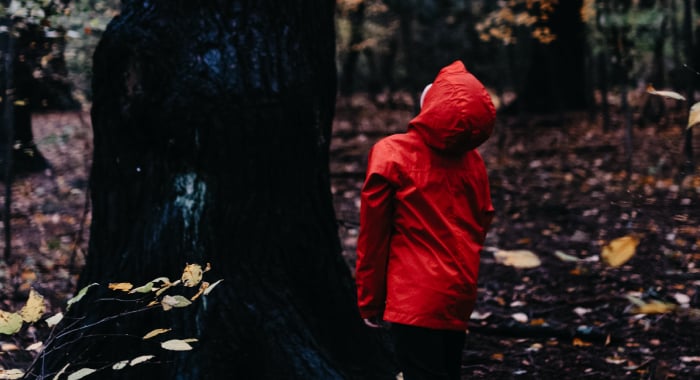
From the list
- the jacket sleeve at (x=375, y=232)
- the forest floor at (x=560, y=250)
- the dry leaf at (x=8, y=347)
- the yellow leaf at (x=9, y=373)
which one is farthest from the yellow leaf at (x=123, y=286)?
the dry leaf at (x=8, y=347)

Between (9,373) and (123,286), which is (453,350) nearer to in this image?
(123,286)

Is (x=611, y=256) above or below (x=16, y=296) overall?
above

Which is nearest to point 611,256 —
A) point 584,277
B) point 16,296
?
point 584,277

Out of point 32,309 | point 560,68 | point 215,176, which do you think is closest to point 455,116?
point 215,176

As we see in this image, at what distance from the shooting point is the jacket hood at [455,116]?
248cm

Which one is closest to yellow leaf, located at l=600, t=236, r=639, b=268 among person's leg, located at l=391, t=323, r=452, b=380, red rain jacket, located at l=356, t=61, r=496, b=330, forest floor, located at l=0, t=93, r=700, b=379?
forest floor, located at l=0, t=93, r=700, b=379

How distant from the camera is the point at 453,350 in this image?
9.09 feet

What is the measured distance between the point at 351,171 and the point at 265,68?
23.5 ft

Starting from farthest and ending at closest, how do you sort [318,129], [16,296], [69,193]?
1. [69,193]
2. [16,296]
3. [318,129]

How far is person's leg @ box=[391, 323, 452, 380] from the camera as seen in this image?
8.46 feet

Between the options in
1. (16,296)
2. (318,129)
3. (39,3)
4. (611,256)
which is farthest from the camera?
(16,296)

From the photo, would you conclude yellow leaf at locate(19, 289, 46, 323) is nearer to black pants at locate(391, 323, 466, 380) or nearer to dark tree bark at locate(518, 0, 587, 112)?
black pants at locate(391, 323, 466, 380)

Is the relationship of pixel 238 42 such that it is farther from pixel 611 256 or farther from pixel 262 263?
pixel 611 256

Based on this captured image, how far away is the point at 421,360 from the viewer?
261cm
